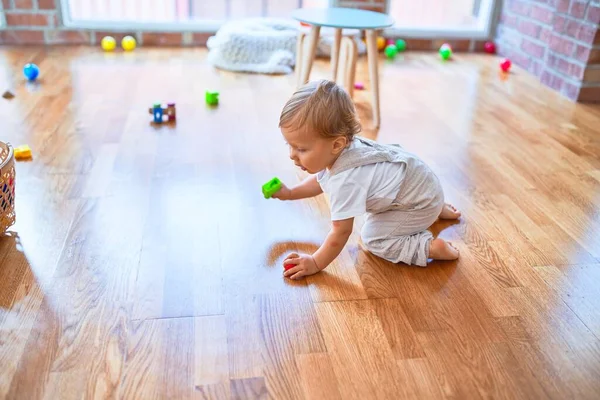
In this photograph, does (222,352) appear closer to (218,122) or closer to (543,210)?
(543,210)

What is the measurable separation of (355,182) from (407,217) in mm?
204

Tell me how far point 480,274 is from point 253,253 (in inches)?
21.7

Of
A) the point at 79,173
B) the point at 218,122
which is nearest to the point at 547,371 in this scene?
the point at 79,173

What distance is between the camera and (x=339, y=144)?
127cm

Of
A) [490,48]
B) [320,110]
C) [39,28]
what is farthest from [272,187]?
[490,48]

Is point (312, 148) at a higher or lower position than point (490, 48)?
higher

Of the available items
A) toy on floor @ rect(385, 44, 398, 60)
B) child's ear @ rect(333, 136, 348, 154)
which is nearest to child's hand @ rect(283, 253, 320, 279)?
child's ear @ rect(333, 136, 348, 154)

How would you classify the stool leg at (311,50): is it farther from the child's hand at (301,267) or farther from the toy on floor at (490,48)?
the toy on floor at (490,48)

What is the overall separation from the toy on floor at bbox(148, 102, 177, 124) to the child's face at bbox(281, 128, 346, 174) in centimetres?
114

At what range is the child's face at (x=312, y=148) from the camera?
Answer: 4.05ft

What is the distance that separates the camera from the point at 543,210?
1713 mm

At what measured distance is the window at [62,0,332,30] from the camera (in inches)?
139

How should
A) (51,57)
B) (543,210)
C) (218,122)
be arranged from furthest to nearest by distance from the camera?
(51,57)
(218,122)
(543,210)

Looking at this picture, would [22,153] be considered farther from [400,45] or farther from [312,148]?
[400,45]
